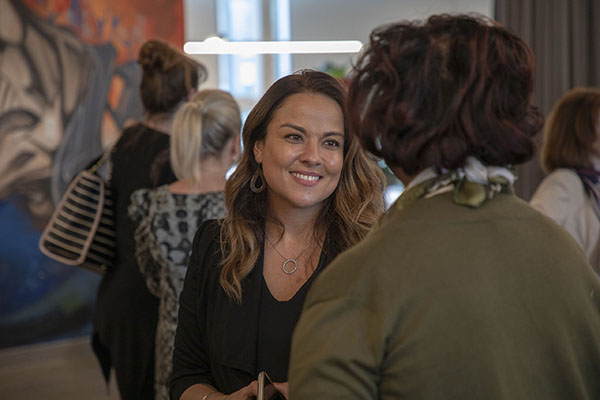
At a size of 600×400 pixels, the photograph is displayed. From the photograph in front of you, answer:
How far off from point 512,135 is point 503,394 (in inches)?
16.5

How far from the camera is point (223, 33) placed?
269 inches

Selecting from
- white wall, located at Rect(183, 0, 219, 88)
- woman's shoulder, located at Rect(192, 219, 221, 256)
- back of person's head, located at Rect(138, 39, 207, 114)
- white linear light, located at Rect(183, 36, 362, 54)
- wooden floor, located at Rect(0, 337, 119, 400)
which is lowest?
wooden floor, located at Rect(0, 337, 119, 400)

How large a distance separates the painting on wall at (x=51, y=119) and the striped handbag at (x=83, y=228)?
8.30 feet

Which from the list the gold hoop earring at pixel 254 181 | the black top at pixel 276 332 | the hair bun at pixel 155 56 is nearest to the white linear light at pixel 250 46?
the hair bun at pixel 155 56

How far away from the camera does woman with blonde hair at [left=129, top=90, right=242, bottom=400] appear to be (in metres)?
2.74

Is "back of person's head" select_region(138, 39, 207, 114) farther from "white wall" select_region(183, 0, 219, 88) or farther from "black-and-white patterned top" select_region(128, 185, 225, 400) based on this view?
"white wall" select_region(183, 0, 219, 88)

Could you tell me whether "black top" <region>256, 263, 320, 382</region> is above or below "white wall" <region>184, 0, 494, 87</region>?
below

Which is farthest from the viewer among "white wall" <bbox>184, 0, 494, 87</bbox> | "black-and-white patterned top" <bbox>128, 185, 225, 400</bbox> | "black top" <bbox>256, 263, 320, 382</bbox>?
"white wall" <bbox>184, 0, 494, 87</bbox>

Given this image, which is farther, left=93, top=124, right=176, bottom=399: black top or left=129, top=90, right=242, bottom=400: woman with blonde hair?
left=93, top=124, right=176, bottom=399: black top

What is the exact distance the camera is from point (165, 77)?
352cm

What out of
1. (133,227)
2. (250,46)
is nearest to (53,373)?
(133,227)

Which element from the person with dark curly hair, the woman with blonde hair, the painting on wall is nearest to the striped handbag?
the woman with blonde hair

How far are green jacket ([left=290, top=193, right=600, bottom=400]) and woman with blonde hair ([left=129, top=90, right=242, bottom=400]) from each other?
1693 mm

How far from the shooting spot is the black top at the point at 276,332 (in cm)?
183
